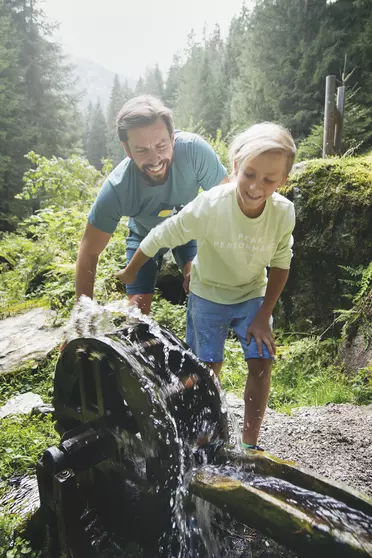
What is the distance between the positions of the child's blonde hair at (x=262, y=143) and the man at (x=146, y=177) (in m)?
0.56

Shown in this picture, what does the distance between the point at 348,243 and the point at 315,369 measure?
152cm

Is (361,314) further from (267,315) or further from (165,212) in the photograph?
(165,212)

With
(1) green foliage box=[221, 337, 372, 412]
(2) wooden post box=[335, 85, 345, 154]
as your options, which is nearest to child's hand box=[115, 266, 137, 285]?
(1) green foliage box=[221, 337, 372, 412]

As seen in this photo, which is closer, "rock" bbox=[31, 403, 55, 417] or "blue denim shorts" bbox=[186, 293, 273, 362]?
"blue denim shorts" bbox=[186, 293, 273, 362]

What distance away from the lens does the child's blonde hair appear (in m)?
1.87

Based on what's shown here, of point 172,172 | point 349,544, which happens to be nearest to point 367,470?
point 349,544

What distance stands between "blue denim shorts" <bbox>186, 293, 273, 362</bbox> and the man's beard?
0.78m

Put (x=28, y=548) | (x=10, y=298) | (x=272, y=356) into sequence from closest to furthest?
1. (x=28, y=548)
2. (x=272, y=356)
3. (x=10, y=298)

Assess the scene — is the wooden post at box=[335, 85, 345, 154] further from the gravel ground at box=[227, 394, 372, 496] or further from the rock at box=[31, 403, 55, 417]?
the rock at box=[31, 403, 55, 417]

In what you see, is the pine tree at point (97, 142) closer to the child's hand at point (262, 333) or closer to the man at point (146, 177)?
the man at point (146, 177)

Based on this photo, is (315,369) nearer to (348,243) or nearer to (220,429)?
(348,243)

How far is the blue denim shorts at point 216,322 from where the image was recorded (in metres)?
2.21

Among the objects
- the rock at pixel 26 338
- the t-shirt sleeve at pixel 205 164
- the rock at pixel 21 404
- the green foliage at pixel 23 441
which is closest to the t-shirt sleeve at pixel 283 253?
the t-shirt sleeve at pixel 205 164

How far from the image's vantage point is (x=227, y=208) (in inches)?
81.7
